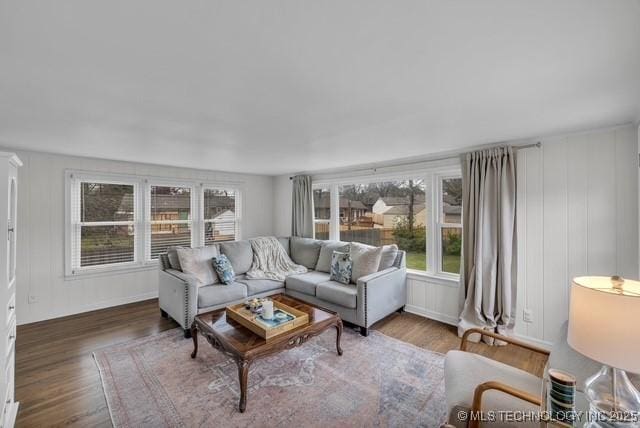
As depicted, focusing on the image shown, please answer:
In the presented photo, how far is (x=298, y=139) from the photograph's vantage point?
9.56ft

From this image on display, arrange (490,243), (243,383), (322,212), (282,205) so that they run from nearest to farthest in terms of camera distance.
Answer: (243,383), (490,243), (322,212), (282,205)

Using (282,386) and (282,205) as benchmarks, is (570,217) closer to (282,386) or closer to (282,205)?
(282,386)

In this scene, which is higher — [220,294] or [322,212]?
[322,212]

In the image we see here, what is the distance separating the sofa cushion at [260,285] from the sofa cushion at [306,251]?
693mm

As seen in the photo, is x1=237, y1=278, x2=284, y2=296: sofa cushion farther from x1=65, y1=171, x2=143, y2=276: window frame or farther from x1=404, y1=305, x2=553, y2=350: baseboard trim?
x1=65, y1=171, x2=143, y2=276: window frame

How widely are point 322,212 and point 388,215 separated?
136 cm

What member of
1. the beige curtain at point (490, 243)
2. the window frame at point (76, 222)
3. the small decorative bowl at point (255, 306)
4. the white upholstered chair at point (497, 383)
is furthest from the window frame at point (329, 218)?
the white upholstered chair at point (497, 383)

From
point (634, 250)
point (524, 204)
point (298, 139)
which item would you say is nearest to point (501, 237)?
point (524, 204)

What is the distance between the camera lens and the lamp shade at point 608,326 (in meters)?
1.05

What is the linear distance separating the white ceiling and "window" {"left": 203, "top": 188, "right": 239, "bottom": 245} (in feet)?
8.19

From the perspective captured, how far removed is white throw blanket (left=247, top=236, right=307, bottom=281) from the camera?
4.13 m

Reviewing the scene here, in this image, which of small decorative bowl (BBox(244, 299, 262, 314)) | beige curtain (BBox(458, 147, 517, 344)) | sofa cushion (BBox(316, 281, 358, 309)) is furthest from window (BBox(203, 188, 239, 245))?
beige curtain (BBox(458, 147, 517, 344))

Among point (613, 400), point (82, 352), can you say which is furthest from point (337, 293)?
point (82, 352)

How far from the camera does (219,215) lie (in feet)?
17.3
